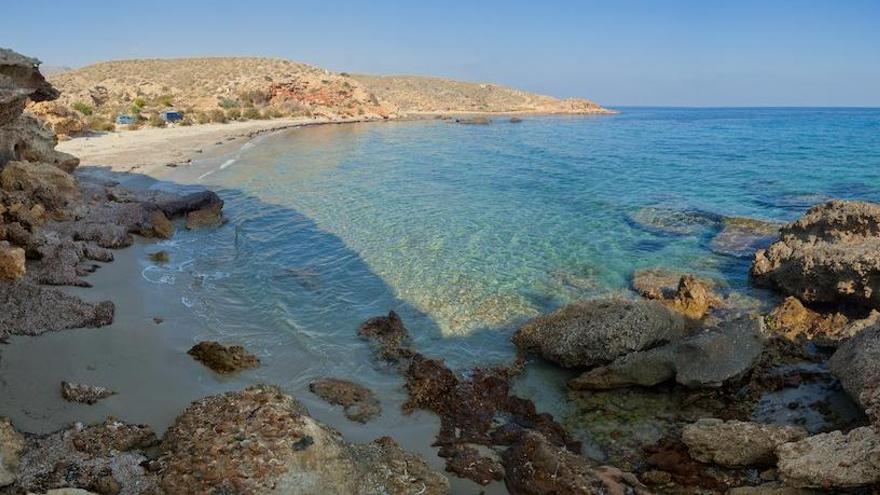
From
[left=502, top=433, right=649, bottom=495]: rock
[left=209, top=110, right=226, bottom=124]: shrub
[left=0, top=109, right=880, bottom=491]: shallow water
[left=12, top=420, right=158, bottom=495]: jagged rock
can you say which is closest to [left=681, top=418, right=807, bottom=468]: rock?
[left=502, top=433, right=649, bottom=495]: rock

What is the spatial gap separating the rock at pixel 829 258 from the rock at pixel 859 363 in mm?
2707

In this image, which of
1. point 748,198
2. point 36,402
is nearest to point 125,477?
point 36,402

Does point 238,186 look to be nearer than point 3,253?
No

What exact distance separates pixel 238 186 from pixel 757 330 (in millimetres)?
19088

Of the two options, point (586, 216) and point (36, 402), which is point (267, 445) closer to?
point (36, 402)

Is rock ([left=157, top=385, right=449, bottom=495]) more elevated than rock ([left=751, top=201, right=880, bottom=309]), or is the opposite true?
rock ([left=751, top=201, right=880, bottom=309])

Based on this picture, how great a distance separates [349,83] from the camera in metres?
72.8

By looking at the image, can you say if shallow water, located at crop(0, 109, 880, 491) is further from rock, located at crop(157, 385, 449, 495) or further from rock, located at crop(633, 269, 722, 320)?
rock, located at crop(157, 385, 449, 495)

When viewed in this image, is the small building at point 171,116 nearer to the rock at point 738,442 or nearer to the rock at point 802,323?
the rock at point 802,323

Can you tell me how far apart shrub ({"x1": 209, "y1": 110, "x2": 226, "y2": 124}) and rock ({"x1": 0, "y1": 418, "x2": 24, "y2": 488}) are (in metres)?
45.6

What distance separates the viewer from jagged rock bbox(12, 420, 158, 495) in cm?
473

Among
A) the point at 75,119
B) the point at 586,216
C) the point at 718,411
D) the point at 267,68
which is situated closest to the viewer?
the point at 718,411

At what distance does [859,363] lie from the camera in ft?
21.9

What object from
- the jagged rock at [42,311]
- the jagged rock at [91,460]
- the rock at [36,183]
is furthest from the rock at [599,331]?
the rock at [36,183]
